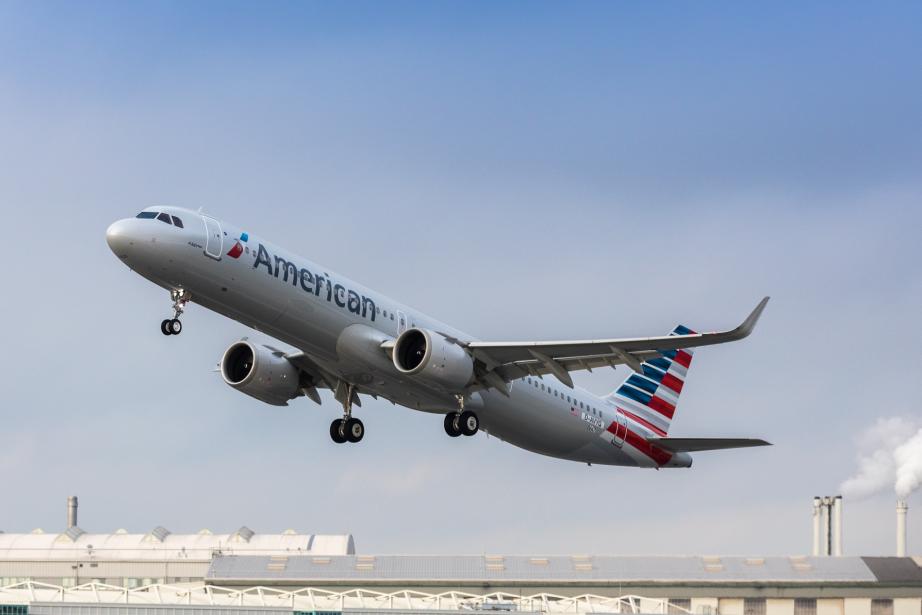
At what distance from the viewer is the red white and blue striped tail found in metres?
63.4

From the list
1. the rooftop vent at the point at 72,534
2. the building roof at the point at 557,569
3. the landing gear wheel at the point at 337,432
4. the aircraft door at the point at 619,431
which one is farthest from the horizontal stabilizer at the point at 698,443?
the rooftop vent at the point at 72,534

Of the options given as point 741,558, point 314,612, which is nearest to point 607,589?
point 741,558

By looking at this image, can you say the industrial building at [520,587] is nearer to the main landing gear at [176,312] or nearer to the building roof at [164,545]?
the building roof at [164,545]

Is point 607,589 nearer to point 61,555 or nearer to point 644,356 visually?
point 644,356

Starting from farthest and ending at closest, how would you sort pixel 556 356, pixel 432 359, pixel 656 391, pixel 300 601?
pixel 300 601, pixel 656 391, pixel 556 356, pixel 432 359

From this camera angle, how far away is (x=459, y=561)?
91750 mm

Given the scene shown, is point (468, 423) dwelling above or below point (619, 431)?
below

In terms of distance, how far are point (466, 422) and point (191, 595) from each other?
24.2 metres

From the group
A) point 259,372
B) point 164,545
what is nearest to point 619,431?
point 259,372

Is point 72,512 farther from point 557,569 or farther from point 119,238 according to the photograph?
point 119,238

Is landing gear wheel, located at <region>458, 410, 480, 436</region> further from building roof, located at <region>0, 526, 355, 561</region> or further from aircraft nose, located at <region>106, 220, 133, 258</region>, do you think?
building roof, located at <region>0, 526, 355, 561</region>

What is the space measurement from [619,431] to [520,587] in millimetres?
30483

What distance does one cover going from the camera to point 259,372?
53500 millimetres

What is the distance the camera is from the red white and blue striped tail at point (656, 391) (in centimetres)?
6338
